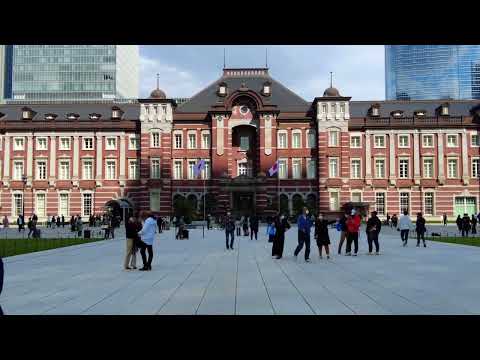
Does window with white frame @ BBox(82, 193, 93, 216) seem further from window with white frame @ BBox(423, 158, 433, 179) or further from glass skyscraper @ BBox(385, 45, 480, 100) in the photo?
glass skyscraper @ BBox(385, 45, 480, 100)

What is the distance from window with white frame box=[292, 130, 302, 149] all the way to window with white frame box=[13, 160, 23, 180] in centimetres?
3212

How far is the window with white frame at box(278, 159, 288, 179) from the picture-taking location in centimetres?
5284

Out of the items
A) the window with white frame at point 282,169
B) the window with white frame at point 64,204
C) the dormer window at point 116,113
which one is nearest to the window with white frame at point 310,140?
the window with white frame at point 282,169

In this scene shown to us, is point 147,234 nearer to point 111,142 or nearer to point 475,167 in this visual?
point 111,142

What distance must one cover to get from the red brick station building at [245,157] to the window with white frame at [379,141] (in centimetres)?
12

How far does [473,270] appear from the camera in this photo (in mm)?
13227

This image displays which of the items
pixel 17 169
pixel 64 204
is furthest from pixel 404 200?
pixel 17 169

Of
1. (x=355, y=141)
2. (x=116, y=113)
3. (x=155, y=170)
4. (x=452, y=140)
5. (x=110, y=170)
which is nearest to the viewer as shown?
(x=452, y=140)

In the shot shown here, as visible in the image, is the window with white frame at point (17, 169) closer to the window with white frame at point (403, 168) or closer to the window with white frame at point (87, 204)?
the window with white frame at point (87, 204)

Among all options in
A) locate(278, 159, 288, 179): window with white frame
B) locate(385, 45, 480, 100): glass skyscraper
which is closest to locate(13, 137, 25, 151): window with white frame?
locate(278, 159, 288, 179): window with white frame

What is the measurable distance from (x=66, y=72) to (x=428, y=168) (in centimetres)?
9009

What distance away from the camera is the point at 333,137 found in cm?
5228
